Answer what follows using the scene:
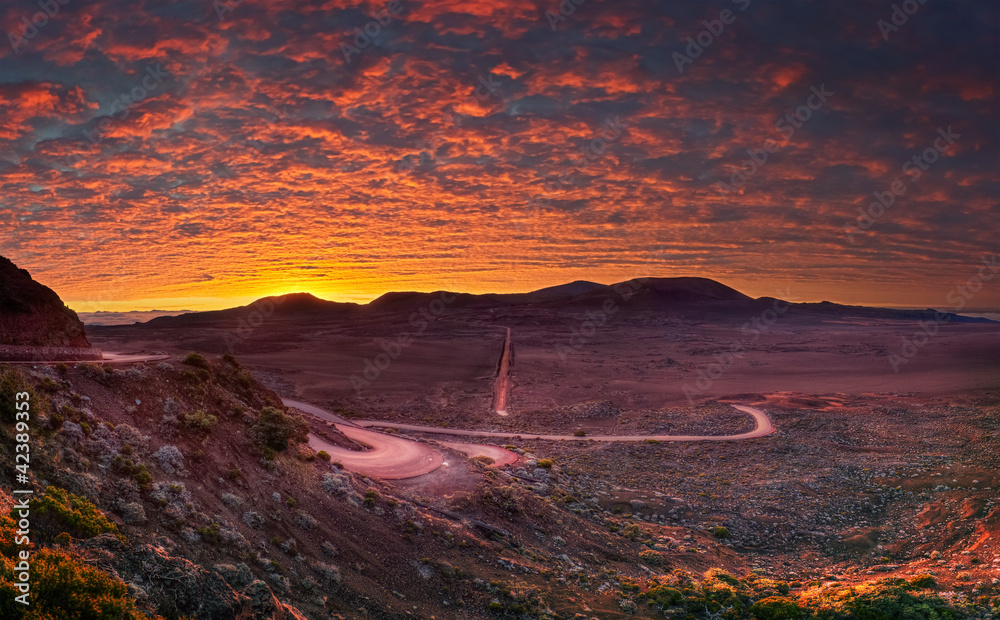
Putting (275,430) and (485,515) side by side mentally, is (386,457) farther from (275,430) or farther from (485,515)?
A: (275,430)

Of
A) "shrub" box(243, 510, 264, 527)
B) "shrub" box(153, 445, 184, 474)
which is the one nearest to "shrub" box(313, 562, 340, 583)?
"shrub" box(243, 510, 264, 527)

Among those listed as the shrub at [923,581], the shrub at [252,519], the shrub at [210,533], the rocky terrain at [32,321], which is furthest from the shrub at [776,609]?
the rocky terrain at [32,321]

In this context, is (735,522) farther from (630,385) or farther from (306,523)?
(630,385)

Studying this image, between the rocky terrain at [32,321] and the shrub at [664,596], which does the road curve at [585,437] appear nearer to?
the shrub at [664,596]

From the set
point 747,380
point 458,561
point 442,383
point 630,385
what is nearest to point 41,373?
point 458,561

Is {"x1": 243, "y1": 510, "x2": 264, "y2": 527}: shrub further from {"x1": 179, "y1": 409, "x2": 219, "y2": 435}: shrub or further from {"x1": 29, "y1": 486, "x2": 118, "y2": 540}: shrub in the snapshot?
{"x1": 29, "y1": 486, "x2": 118, "y2": 540}: shrub

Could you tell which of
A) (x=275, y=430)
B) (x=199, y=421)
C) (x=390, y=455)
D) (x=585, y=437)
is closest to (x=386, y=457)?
(x=390, y=455)
